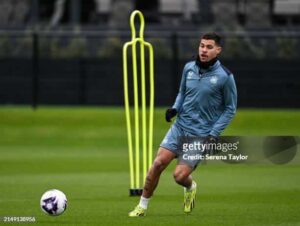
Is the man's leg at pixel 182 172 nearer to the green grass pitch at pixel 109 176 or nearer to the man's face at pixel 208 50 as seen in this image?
the green grass pitch at pixel 109 176

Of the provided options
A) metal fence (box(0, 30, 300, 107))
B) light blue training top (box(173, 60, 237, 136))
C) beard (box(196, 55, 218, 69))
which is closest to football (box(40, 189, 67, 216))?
light blue training top (box(173, 60, 237, 136))

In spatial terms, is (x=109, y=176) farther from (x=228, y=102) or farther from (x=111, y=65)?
(x=111, y=65)

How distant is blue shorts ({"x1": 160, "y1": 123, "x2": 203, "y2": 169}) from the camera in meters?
14.0

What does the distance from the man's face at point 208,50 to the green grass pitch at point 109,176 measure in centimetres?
136

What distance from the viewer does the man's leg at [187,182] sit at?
14.3m

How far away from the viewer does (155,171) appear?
1446 centimetres

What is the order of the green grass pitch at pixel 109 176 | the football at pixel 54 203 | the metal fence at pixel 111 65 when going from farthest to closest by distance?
the metal fence at pixel 111 65 → the green grass pitch at pixel 109 176 → the football at pixel 54 203

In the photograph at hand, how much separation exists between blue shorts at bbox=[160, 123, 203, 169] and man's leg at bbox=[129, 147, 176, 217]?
0.22 feet

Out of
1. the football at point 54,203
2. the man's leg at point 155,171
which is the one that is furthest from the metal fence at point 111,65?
the football at point 54,203

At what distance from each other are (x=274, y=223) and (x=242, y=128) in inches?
758

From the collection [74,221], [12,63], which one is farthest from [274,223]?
[12,63]

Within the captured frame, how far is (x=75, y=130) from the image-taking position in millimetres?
33469

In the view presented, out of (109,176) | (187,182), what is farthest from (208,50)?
(109,176)

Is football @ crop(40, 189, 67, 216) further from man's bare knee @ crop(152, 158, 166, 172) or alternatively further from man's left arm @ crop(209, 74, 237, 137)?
man's left arm @ crop(209, 74, 237, 137)
